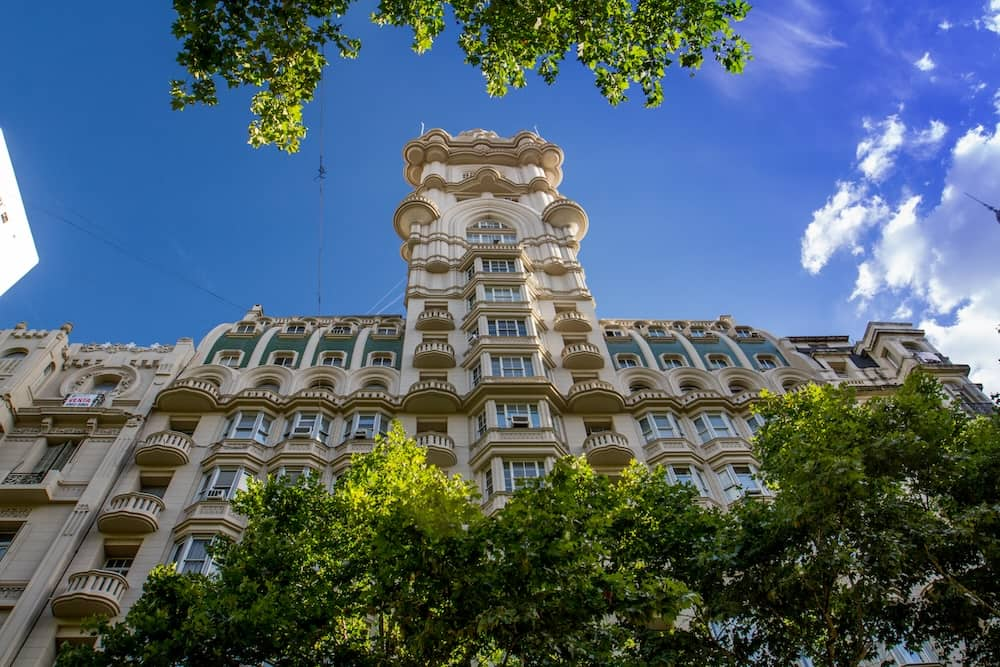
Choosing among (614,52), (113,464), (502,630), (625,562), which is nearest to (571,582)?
(502,630)

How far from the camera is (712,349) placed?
4181 centimetres

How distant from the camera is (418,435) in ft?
106

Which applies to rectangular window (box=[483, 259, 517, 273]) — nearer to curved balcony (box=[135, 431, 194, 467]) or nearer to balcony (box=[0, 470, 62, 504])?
curved balcony (box=[135, 431, 194, 467])

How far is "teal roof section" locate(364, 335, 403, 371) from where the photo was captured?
39634mm

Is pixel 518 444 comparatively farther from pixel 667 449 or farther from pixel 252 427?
pixel 252 427

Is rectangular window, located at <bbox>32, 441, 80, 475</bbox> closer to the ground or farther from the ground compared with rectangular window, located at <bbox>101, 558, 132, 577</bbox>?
farther from the ground

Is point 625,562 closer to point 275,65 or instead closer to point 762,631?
point 762,631

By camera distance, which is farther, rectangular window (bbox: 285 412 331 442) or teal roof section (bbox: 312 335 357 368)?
teal roof section (bbox: 312 335 357 368)

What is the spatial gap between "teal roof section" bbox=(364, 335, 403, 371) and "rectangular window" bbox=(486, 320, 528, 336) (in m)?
5.29

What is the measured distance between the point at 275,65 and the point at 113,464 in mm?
19861

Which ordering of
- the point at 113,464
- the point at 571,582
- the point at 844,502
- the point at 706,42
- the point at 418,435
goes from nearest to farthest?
the point at 571,582 < the point at 844,502 < the point at 706,42 < the point at 113,464 < the point at 418,435

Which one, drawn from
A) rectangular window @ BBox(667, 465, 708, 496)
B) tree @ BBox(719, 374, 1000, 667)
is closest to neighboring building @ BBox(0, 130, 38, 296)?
rectangular window @ BBox(667, 465, 708, 496)

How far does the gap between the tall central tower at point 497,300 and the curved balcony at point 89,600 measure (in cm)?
1366

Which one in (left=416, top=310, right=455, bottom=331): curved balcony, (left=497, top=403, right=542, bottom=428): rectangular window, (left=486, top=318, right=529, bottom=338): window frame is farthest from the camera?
(left=416, top=310, right=455, bottom=331): curved balcony
